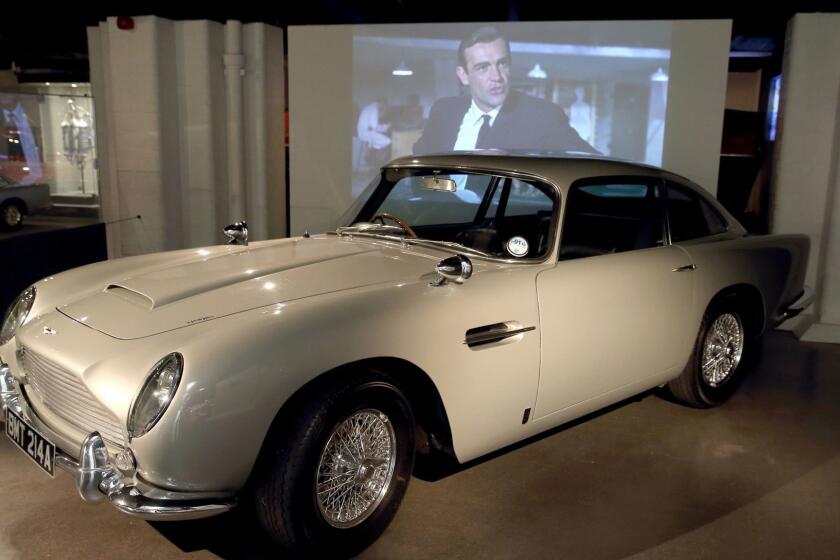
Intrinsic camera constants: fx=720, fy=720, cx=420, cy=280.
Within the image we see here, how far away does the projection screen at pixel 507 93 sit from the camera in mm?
6793

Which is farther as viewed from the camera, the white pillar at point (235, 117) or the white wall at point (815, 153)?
the white pillar at point (235, 117)

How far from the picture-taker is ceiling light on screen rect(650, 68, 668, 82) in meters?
6.83

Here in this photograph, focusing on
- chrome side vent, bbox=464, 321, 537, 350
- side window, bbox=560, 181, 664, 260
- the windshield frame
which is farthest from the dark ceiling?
chrome side vent, bbox=464, 321, 537, 350

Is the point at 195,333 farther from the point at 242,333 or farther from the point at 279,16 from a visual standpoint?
the point at 279,16

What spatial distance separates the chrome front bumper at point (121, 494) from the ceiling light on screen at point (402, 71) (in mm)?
5912

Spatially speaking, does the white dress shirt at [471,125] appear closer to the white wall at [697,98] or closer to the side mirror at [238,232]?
the white wall at [697,98]

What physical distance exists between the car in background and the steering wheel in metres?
5.17

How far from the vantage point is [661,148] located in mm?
6922

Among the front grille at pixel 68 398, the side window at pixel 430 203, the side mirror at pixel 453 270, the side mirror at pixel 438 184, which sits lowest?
the front grille at pixel 68 398

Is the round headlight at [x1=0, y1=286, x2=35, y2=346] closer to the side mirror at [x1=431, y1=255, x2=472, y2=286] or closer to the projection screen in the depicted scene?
the side mirror at [x1=431, y1=255, x2=472, y2=286]

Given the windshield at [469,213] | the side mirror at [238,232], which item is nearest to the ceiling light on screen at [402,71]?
the windshield at [469,213]

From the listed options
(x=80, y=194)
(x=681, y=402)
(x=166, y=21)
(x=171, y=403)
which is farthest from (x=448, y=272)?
(x=80, y=194)

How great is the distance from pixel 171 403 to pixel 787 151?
18.5 ft

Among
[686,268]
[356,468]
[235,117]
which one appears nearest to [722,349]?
[686,268]
